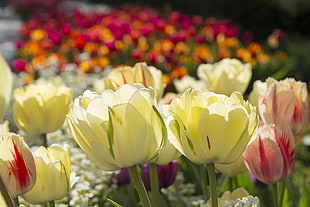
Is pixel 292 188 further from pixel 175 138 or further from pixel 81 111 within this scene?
pixel 81 111

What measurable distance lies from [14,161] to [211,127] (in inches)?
11.7

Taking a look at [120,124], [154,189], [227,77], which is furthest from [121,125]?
[227,77]

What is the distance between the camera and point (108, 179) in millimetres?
1832

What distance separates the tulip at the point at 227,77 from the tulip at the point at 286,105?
41 centimetres

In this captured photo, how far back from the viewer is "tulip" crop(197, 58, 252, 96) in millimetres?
1578

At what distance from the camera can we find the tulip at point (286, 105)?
1.09 meters

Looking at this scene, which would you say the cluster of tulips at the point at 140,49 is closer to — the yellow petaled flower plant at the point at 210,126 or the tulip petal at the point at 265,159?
the tulip petal at the point at 265,159

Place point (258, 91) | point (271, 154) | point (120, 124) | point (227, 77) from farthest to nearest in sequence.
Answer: point (227, 77)
point (258, 91)
point (271, 154)
point (120, 124)

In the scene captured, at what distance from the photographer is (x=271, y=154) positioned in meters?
1.00

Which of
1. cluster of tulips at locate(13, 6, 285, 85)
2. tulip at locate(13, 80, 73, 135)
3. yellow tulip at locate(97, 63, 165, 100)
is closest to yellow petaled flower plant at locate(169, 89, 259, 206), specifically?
yellow tulip at locate(97, 63, 165, 100)

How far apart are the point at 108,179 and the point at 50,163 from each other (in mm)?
793

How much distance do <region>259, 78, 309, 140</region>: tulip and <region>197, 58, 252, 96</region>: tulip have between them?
1.35 feet

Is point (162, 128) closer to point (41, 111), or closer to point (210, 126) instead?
point (210, 126)

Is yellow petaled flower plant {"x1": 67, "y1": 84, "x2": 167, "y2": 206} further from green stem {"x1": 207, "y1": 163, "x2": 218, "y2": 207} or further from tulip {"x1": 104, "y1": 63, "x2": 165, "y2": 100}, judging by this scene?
tulip {"x1": 104, "y1": 63, "x2": 165, "y2": 100}
